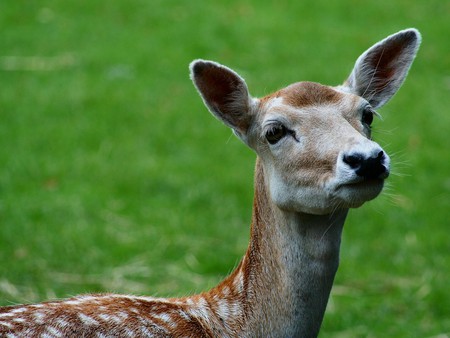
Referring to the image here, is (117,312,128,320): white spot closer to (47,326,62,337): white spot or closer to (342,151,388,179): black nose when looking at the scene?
(47,326,62,337): white spot

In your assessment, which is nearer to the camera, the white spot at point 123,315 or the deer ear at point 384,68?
the white spot at point 123,315

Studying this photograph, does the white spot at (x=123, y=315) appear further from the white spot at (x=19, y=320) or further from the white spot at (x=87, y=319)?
the white spot at (x=19, y=320)

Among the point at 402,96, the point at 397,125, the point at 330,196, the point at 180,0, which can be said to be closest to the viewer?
the point at 330,196

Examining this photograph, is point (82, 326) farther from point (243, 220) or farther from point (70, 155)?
point (70, 155)

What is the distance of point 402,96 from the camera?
456 inches

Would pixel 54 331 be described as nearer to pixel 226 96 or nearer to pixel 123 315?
pixel 123 315

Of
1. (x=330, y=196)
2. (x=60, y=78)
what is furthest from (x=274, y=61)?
(x=330, y=196)

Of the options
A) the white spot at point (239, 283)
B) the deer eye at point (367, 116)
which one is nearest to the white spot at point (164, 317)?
the white spot at point (239, 283)

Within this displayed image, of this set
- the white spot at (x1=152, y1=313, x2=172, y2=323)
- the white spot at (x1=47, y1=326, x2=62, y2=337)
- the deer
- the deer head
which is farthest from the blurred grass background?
the white spot at (x1=47, y1=326, x2=62, y2=337)

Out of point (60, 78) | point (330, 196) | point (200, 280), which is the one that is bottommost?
point (200, 280)

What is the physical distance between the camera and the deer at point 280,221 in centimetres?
430

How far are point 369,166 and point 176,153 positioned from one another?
625 centimetres

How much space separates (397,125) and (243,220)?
282cm

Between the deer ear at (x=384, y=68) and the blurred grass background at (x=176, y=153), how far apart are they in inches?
10.5
